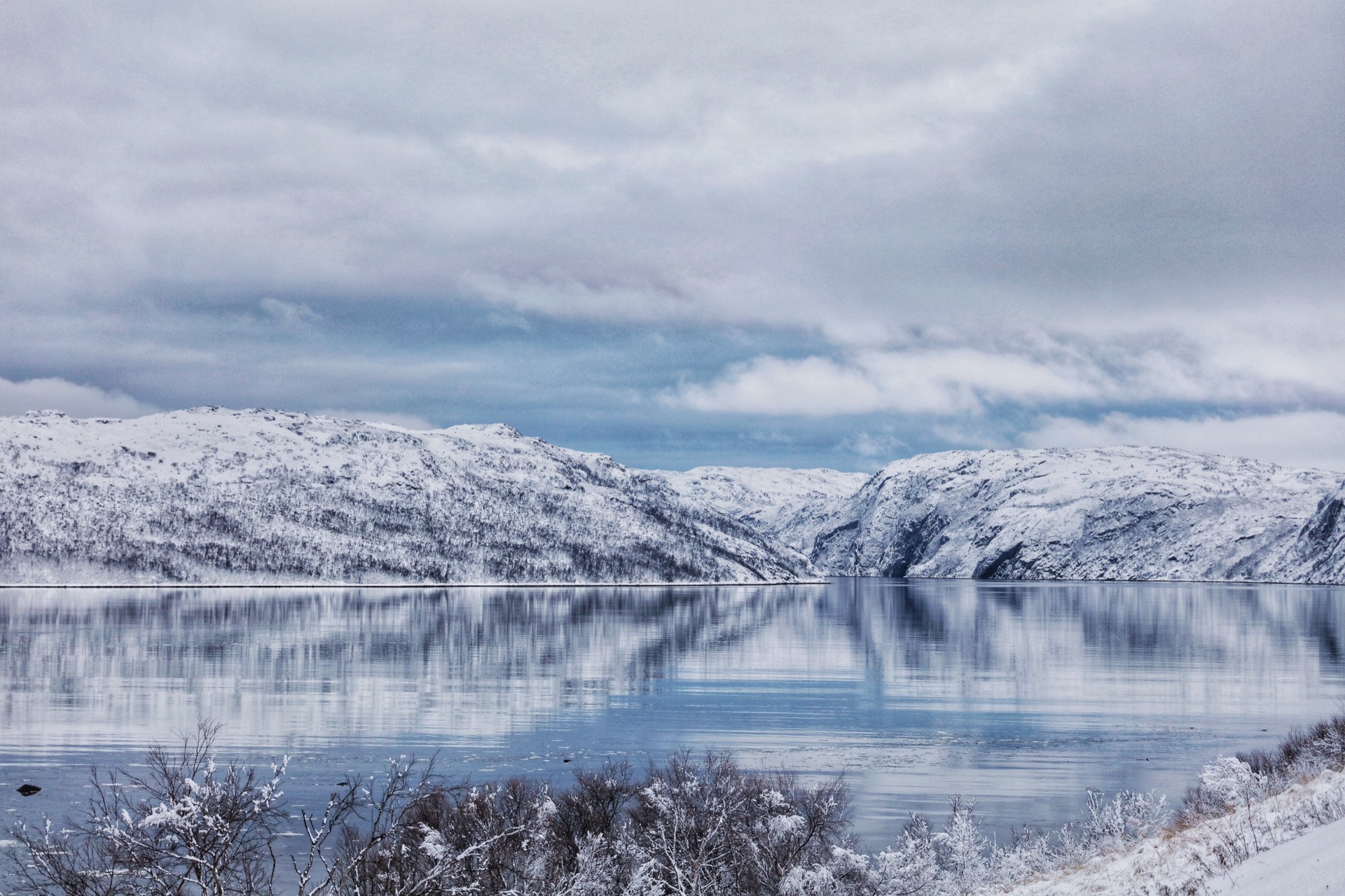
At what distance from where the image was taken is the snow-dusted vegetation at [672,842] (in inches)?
749

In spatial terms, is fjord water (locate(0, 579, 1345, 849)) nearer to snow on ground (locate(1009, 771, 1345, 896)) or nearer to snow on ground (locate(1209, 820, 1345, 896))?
snow on ground (locate(1009, 771, 1345, 896))

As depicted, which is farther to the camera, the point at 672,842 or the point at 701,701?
the point at 701,701

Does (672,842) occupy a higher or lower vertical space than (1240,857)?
lower

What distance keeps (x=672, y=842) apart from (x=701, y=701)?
39.2m

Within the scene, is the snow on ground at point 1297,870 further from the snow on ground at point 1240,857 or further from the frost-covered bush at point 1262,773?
the frost-covered bush at point 1262,773

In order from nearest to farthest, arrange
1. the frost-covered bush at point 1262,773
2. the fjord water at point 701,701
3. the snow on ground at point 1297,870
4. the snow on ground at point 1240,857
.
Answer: the snow on ground at point 1297,870 → the snow on ground at point 1240,857 → the frost-covered bush at point 1262,773 → the fjord water at point 701,701

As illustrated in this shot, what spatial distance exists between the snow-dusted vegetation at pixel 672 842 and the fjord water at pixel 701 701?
384 cm

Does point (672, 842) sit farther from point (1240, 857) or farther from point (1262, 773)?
point (1262, 773)

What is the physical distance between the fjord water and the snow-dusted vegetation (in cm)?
384

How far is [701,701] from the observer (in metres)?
64.5

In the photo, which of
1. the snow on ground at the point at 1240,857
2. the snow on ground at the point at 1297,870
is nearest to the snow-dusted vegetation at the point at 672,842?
the snow on ground at the point at 1240,857

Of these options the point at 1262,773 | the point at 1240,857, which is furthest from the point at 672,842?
the point at 1262,773

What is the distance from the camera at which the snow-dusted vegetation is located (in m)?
19.0

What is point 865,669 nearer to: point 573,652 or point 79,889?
point 573,652
